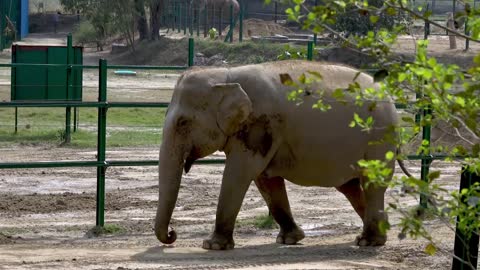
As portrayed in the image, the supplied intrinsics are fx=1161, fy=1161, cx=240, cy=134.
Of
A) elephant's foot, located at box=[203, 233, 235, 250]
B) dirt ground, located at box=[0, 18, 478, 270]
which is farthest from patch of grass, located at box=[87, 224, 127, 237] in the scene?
elephant's foot, located at box=[203, 233, 235, 250]

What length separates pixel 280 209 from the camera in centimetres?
1080

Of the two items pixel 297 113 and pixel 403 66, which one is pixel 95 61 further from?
pixel 403 66

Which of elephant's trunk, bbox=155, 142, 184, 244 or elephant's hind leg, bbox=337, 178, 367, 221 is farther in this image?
elephant's hind leg, bbox=337, 178, 367, 221

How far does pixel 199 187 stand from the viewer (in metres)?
14.9

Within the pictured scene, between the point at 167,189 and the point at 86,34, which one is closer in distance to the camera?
the point at 167,189

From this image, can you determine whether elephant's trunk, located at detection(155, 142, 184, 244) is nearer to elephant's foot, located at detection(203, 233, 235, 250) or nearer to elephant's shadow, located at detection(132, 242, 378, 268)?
elephant's shadow, located at detection(132, 242, 378, 268)

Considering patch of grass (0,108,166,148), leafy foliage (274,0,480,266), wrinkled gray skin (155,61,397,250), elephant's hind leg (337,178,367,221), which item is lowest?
patch of grass (0,108,166,148)

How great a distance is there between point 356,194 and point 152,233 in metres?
2.02

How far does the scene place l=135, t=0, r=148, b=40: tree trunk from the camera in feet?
148

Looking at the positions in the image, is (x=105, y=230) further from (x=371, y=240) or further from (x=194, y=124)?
(x=371, y=240)

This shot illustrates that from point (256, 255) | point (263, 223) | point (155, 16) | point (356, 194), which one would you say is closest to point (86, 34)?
point (155, 16)

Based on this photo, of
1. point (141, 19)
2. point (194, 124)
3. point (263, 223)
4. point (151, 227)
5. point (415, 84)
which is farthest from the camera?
→ point (141, 19)

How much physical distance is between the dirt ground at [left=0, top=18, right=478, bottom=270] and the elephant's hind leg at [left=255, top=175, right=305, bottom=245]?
0.14 m

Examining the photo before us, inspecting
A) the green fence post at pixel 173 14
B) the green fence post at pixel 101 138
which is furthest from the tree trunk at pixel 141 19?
the green fence post at pixel 101 138
